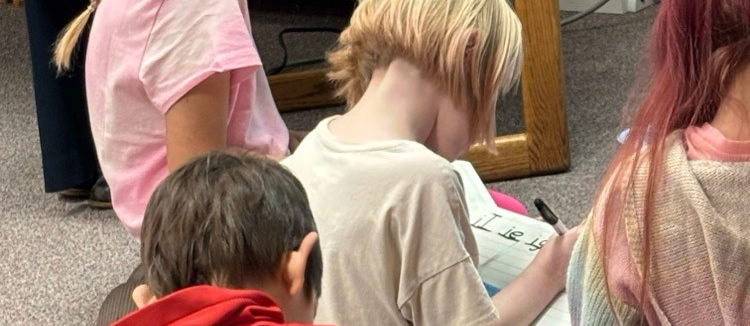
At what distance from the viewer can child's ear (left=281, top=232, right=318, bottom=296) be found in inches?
26.4

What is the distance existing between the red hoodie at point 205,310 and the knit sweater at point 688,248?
0.28m

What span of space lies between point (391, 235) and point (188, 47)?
0.29 meters

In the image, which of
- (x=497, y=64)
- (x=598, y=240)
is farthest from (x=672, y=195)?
(x=497, y=64)

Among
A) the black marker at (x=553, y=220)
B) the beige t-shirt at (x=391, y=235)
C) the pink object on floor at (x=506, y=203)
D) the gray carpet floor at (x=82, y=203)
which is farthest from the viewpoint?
the gray carpet floor at (x=82, y=203)

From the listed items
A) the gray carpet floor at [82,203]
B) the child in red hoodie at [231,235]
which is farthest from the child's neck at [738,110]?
the gray carpet floor at [82,203]

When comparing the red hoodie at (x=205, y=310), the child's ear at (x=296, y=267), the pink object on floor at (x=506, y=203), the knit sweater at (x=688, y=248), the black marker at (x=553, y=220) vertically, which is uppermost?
the red hoodie at (x=205, y=310)

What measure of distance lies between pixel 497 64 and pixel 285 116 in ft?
Result: 3.64

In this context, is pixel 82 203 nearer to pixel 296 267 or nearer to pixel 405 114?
pixel 405 114

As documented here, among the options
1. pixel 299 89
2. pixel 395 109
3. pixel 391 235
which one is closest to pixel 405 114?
pixel 395 109

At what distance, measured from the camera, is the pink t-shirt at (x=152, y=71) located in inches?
41.7

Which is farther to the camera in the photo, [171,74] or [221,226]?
[171,74]

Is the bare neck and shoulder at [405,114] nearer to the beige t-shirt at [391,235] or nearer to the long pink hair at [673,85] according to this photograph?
the beige t-shirt at [391,235]

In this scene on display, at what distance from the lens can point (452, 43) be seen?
1.01 metres

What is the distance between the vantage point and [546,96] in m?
1.69
